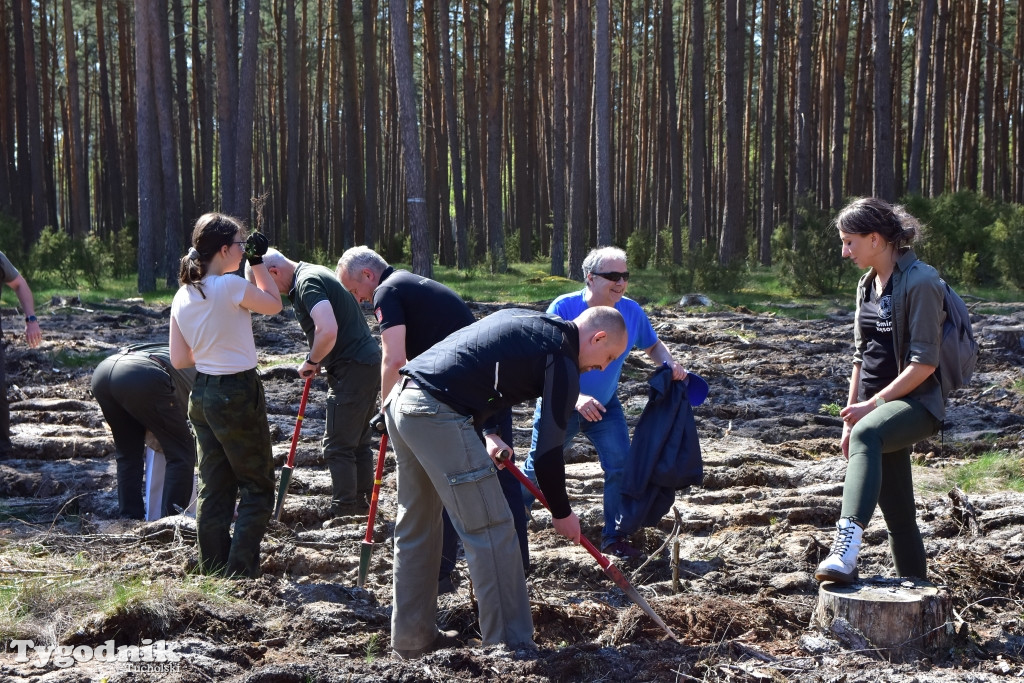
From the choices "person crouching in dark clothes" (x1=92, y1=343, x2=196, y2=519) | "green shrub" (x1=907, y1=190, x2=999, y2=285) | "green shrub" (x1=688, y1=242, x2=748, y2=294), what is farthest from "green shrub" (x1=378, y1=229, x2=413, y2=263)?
"person crouching in dark clothes" (x1=92, y1=343, x2=196, y2=519)

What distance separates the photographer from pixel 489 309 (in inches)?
656

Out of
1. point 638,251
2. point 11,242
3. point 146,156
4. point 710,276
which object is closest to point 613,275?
point 710,276

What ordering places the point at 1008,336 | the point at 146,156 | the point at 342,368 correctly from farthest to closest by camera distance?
1. the point at 146,156
2. the point at 1008,336
3. the point at 342,368

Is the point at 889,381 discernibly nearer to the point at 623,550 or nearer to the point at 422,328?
the point at 623,550

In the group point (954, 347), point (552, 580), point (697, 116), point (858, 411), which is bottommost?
point (552, 580)

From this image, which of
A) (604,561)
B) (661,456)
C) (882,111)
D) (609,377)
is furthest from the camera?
(882,111)

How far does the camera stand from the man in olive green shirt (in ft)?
19.2

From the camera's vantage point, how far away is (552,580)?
5234 mm

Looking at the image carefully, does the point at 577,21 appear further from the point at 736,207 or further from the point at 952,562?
the point at 952,562

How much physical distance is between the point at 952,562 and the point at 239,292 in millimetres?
3716

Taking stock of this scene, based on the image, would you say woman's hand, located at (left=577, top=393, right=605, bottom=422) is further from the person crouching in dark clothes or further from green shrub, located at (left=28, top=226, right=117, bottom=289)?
green shrub, located at (left=28, top=226, right=117, bottom=289)

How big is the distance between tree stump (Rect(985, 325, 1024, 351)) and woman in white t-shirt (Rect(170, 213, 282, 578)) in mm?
10349

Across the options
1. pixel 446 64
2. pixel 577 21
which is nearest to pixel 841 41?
pixel 577 21

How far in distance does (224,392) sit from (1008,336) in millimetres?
10822
